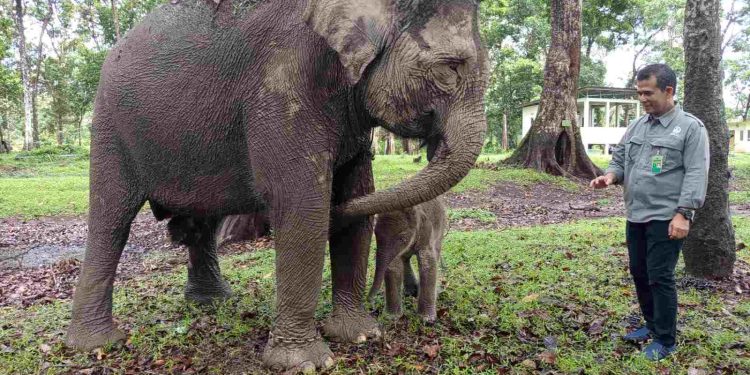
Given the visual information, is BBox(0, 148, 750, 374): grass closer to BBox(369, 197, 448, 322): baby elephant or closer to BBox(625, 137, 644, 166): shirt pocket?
BBox(369, 197, 448, 322): baby elephant

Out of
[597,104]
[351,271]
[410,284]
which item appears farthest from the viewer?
[597,104]

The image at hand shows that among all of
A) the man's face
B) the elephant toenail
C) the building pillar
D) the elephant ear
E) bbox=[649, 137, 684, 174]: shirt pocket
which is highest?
the building pillar

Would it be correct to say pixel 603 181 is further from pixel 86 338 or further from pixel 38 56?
pixel 38 56

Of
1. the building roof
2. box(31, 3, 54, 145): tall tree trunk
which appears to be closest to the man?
the building roof

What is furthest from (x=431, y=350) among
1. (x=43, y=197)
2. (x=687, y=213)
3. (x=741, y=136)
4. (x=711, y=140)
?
(x=741, y=136)

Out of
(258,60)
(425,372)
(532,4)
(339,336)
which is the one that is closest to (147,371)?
(339,336)

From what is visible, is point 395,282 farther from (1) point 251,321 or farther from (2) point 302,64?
(2) point 302,64

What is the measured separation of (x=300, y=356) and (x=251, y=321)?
119 centimetres

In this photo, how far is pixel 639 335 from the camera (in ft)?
13.8

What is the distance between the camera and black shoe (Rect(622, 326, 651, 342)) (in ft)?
13.7

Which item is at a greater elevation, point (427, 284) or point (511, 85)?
point (511, 85)

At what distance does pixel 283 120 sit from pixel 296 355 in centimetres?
153

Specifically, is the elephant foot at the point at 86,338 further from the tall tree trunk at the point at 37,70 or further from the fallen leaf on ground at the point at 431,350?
the tall tree trunk at the point at 37,70

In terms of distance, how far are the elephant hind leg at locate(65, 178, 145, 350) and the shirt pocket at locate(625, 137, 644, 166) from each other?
363 centimetres
